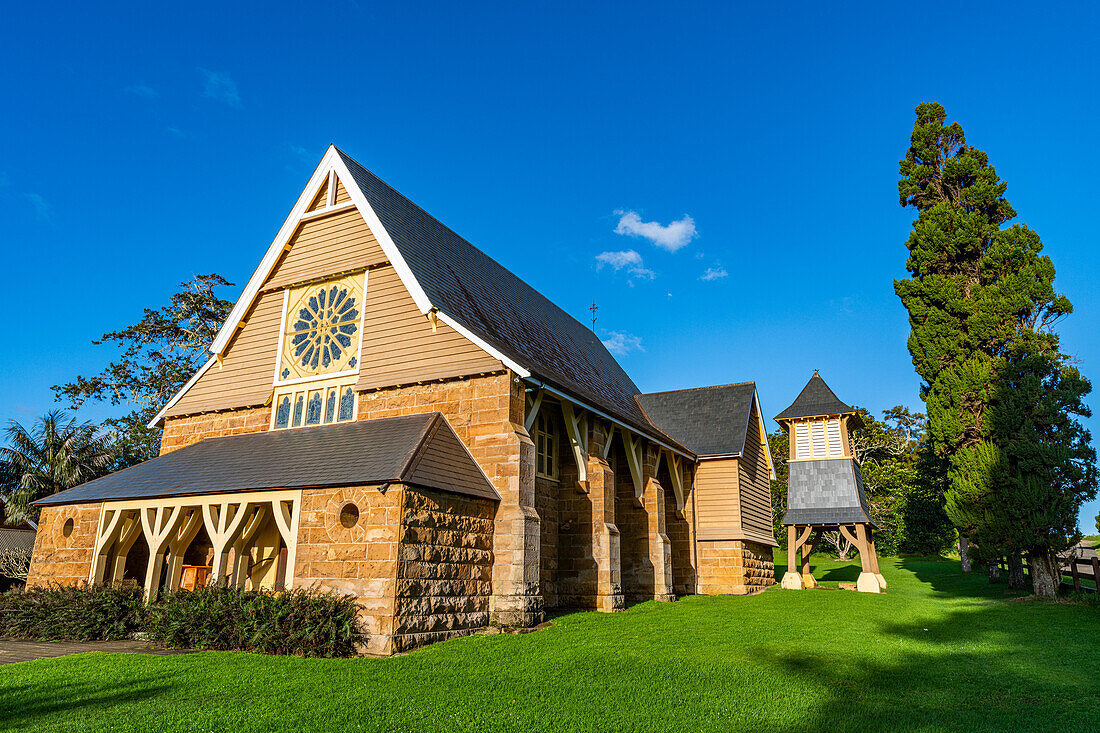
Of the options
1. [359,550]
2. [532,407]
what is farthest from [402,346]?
[359,550]

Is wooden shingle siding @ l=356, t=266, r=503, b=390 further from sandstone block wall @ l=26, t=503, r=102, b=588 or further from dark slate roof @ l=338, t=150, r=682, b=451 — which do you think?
sandstone block wall @ l=26, t=503, r=102, b=588

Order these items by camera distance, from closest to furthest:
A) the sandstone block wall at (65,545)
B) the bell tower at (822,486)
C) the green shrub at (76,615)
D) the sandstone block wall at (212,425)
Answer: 1. the green shrub at (76,615)
2. the sandstone block wall at (65,545)
3. the sandstone block wall at (212,425)
4. the bell tower at (822,486)

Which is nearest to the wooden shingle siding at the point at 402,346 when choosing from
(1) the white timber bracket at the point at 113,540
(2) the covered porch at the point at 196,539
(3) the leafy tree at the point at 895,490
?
(2) the covered porch at the point at 196,539

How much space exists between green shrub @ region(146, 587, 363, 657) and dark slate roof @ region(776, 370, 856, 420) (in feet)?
68.0

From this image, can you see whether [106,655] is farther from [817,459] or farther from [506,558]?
[817,459]

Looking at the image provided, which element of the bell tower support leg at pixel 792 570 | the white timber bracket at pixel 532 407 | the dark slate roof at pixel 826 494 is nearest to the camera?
the white timber bracket at pixel 532 407

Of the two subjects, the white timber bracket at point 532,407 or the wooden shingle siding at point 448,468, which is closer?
the wooden shingle siding at point 448,468

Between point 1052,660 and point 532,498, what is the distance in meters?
8.52

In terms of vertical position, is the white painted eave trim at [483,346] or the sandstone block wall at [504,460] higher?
the white painted eave trim at [483,346]

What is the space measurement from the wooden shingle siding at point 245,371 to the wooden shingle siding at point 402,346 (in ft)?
10.4

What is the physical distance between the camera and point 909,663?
30.7 feet

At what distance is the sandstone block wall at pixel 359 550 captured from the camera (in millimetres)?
10438

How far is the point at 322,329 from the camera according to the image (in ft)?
53.9

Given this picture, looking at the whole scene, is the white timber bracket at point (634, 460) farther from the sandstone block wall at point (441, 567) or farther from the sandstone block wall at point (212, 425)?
the sandstone block wall at point (212, 425)
